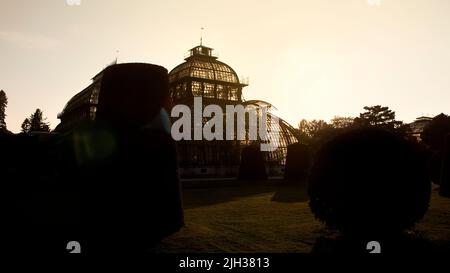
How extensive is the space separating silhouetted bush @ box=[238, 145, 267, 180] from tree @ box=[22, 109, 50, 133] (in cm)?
7944

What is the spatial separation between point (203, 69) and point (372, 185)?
156ft

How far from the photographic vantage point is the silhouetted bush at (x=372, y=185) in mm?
7293

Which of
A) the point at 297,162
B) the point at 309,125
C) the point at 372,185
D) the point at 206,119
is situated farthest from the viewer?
the point at 309,125

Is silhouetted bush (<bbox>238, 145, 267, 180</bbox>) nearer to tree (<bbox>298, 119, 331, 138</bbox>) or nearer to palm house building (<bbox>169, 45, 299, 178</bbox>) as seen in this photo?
palm house building (<bbox>169, 45, 299, 178</bbox>)

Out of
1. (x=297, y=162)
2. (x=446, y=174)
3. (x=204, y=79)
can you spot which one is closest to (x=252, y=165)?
(x=297, y=162)

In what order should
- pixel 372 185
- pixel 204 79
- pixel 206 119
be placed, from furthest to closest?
pixel 204 79 → pixel 206 119 → pixel 372 185

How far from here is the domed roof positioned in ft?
169

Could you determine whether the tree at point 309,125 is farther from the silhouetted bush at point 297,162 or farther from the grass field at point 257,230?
the grass field at point 257,230

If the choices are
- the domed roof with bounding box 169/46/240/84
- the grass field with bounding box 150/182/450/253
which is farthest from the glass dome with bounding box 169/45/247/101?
the grass field with bounding box 150/182/450/253

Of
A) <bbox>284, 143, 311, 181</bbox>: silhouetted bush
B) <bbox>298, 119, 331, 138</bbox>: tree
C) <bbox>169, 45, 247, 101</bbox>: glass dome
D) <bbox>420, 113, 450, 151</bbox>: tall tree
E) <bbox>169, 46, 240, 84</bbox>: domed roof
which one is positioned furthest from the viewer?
<bbox>298, 119, 331, 138</bbox>: tree

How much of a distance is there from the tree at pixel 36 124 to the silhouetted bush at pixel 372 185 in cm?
9885

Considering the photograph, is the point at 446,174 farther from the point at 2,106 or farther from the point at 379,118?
the point at 2,106

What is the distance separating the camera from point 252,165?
3178 centimetres
